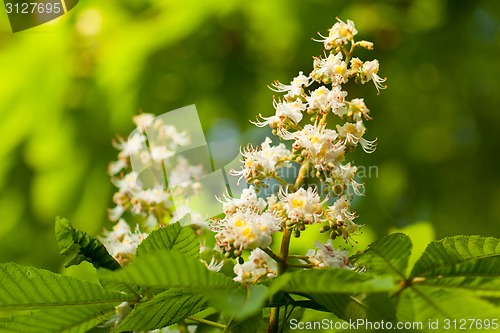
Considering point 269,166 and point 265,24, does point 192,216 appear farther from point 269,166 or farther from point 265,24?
point 265,24

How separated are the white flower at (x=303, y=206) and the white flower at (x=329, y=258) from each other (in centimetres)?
5

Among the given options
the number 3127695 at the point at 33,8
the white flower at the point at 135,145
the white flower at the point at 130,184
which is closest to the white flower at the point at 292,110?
the white flower at the point at 130,184

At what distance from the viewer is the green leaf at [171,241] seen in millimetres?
774

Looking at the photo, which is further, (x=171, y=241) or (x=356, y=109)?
(x=356, y=109)

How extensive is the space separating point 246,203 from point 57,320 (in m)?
0.28

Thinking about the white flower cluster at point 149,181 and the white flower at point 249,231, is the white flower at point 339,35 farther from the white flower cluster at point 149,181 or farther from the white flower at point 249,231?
the white flower cluster at point 149,181

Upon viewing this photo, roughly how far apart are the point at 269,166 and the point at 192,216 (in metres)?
0.38

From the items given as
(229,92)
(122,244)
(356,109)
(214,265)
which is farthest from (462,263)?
(229,92)

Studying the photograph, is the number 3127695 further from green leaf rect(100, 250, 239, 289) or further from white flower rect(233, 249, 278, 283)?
green leaf rect(100, 250, 239, 289)

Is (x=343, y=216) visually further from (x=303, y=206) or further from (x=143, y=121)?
(x=143, y=121)

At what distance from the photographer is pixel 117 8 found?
244 cm

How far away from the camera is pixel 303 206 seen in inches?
31.4

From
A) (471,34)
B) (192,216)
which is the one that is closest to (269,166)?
(192,216)

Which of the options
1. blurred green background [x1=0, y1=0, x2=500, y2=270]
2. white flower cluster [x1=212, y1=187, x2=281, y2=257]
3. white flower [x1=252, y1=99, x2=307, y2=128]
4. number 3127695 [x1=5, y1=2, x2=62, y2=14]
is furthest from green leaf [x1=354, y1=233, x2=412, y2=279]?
number 3127695 [x1=5, y1=2, x2=62, y2=14]
